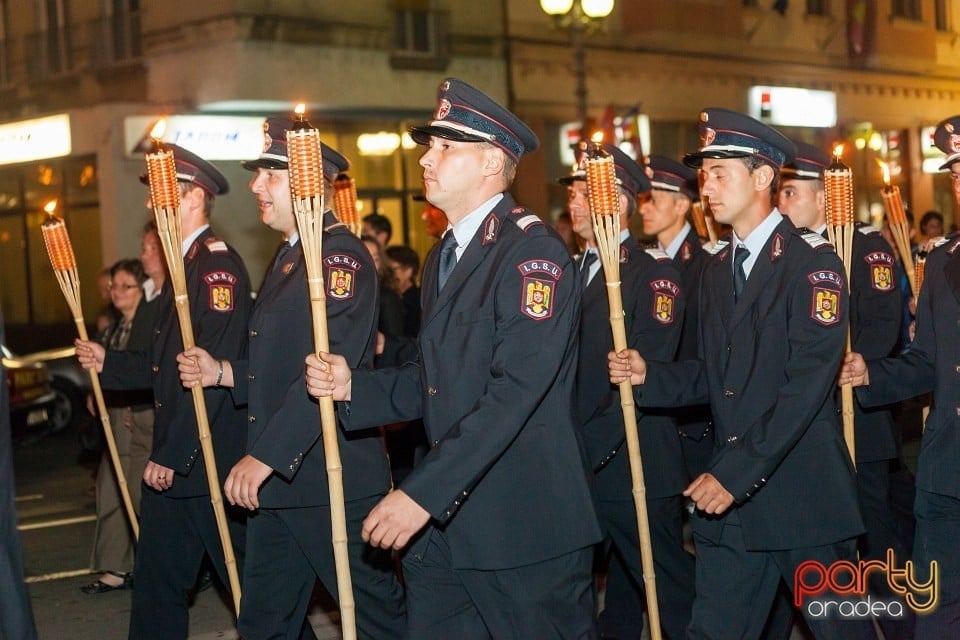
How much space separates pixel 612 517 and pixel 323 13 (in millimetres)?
15800

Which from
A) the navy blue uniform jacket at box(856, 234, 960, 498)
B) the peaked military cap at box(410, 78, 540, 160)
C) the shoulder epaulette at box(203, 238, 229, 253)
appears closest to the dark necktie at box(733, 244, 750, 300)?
the navy blue uniform jacket at box(856, 234, 960, 498)

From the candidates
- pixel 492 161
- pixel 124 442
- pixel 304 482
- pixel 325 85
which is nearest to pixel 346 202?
pixel 124 442

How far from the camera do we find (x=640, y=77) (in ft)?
82.8

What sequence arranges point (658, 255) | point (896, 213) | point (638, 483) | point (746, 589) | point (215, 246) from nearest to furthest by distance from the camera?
point (746, 589), point (638, 483), point (215, 246), point (658, 255), point (896, 213)

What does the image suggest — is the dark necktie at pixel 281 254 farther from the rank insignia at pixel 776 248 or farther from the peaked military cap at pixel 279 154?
the rank insignia at pixel 776 248

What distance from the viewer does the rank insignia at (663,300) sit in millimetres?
6434

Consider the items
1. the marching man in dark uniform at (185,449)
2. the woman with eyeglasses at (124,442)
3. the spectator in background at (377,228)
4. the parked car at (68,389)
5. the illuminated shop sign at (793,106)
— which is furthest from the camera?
the illuminated shop sign at (793,106)

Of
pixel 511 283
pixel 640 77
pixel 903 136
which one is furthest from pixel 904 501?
pixel 903 136

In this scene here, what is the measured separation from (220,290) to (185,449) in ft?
2.34

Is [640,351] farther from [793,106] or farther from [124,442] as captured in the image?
[793,106]

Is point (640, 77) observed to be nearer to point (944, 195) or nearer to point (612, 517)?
point (944, 195)

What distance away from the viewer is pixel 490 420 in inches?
163

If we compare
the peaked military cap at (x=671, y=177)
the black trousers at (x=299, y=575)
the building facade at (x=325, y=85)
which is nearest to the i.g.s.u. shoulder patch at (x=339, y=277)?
the black trousers at (x=299, y=575)

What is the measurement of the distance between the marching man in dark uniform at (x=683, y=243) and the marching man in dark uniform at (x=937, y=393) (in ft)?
5.62
